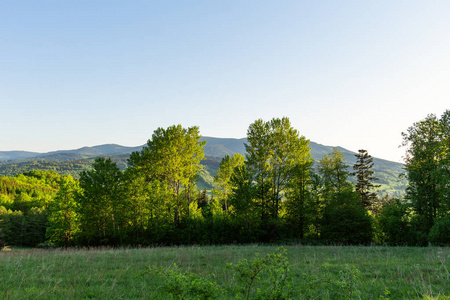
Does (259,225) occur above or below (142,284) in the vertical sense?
below

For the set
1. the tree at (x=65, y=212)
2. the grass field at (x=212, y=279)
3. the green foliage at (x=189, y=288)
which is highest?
the green foliage at (x=189, y=288)

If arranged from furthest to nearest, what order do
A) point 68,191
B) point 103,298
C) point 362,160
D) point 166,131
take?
point 362,160 → point 68,191 → point 166,131 → point 103,298

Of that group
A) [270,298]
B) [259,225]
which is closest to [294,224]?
[259,225]

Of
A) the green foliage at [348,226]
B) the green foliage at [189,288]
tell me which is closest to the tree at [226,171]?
the green foliage at [348,226]

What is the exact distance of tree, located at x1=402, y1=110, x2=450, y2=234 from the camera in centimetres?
2455

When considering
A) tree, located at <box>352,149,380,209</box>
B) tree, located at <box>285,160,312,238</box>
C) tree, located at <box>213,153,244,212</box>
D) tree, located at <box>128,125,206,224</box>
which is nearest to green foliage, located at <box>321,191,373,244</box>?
tree, located at <box>285,160,312,238</box>

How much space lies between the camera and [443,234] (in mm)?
21672

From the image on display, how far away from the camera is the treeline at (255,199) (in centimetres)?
2678

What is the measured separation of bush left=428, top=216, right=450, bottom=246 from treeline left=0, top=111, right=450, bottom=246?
8.21 ft

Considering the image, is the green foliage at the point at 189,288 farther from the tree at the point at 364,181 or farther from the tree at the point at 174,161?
the tree at the point at 364,181

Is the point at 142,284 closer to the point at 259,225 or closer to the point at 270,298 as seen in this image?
the point at 270,298

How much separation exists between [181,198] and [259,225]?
1082cm

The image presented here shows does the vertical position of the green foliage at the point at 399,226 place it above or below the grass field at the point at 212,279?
below

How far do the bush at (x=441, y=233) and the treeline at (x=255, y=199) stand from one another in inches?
98.6
